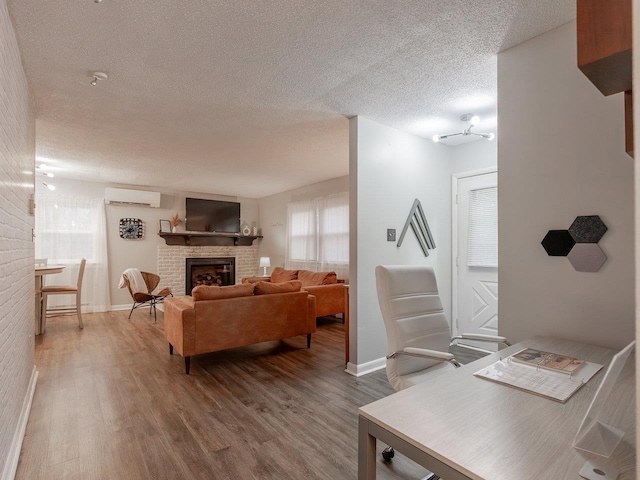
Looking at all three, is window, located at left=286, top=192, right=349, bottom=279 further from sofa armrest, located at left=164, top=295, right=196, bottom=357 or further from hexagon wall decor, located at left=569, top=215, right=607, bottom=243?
hexagon wall decor, located at left=569, top=215, right=607, bottom=243

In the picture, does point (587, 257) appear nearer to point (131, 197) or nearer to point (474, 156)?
point (474, 156)

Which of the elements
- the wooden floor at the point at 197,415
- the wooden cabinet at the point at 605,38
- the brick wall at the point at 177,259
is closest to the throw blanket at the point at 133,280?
the brick wall at the point at 177,259

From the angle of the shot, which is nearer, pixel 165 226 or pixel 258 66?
pixel 258 66

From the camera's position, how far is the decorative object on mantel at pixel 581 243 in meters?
1.71

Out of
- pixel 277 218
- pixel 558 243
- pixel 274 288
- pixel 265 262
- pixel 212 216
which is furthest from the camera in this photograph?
pixel 277 218

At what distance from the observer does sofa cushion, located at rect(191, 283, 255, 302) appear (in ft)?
10.5

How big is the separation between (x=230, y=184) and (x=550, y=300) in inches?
227

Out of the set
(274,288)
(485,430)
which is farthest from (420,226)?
(485,430)

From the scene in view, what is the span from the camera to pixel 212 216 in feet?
23.9

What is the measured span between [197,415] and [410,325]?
66.9 inches

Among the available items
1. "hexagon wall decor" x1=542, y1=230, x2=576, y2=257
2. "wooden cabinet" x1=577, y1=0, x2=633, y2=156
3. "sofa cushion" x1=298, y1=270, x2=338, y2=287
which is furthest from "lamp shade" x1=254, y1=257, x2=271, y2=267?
"wooden cabinet" x1=577, y1=0, x2=633, y2=156

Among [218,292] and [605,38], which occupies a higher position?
[605,38]

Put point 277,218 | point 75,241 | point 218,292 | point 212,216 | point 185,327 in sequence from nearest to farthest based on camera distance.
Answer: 1. point 185,327
2. point 218,292
3. point 75,241
4. point 212,216
5. point 277,218

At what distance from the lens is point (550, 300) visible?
1896mm
